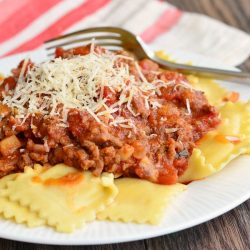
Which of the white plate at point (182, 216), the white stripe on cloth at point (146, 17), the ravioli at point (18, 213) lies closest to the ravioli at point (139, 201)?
the white plate at point (182, 216)

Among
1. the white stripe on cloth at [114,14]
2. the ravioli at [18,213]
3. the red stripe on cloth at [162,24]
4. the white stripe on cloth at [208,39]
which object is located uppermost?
the ravioli at [18,213]

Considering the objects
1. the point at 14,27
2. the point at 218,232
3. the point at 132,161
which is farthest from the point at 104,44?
the point at 218,232

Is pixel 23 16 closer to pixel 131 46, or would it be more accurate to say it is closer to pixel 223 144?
pixel 131 46

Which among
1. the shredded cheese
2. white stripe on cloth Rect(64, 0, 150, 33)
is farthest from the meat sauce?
white stripe on cloth Rect(64, 0, 150, 33)

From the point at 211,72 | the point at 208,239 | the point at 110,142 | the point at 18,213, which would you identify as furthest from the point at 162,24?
the point at 18,213

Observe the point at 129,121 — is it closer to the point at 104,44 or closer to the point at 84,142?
the point at 84,142

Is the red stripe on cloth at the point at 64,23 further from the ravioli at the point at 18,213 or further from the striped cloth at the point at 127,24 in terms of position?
the ravioli at the point at 18,213
